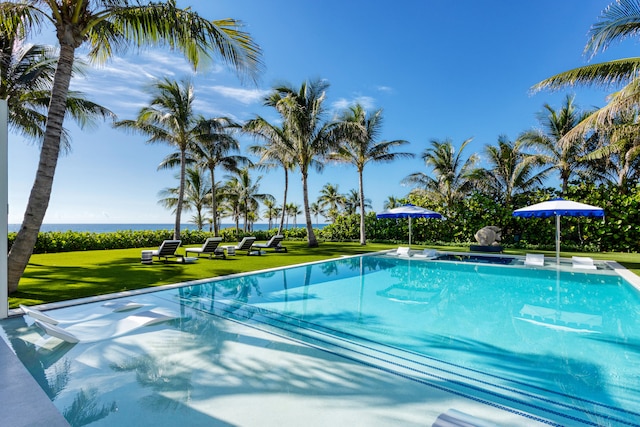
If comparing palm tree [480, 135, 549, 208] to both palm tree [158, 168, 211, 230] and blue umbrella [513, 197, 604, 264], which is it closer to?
blue umbrella [513, 197, 604, 264]

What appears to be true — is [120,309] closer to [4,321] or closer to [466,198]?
[4,321]

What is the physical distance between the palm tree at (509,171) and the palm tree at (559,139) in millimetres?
551

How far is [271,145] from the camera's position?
19.9 m

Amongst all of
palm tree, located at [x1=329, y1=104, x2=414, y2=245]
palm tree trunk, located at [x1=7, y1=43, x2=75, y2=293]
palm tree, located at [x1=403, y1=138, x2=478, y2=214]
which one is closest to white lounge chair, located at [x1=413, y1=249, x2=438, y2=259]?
palm tree, located at [x1=329, y1=104, x2=414, y2=245]

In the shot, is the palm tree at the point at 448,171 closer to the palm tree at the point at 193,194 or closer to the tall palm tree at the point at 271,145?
the tall palm tree at the point at 271,145

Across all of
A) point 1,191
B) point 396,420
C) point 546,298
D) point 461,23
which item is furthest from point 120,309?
Answer: point 461,23

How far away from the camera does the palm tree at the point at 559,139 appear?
18.0 m

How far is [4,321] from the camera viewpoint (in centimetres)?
527

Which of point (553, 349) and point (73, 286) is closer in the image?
point (553, 349)

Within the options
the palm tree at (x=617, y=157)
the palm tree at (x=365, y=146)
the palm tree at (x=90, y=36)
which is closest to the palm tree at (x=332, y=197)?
the palm tree at (x=365, y=146)

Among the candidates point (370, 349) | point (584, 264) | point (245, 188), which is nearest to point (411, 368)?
point (370, 349)

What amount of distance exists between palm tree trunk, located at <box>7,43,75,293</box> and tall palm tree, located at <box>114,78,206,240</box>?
1150 cm

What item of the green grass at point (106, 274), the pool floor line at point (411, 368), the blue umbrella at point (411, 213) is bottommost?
the pool floor line at point (411, 368)

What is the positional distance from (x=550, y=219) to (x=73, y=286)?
2080cm
